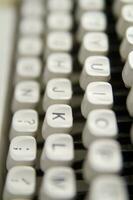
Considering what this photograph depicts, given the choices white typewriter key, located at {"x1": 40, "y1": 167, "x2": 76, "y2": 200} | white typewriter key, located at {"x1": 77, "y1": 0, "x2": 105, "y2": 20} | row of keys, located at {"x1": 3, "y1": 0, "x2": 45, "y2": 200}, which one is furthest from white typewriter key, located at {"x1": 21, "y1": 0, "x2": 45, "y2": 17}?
white typewriter key, located at {"x1": 40, "y1": 167, "x2": 76, "y2": 200}

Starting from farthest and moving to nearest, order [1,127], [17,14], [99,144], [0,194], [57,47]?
[17,14], [57,47], [1,127], [0,194], [99,144]

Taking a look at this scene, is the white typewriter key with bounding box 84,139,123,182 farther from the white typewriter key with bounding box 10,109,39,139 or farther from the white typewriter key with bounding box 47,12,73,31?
the white typewriter key with bounding box 47,12,73,31

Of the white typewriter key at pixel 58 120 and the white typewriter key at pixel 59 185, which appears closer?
the white typewriter key at pixel 59 185

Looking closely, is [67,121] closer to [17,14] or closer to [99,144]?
[99,144]

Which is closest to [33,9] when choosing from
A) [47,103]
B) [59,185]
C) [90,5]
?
[90,5]

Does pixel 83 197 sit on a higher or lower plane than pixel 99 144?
lower

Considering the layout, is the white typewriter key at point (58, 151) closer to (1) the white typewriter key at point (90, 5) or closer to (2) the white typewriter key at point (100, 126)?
(2) the white typewriter key at point (100, 126)

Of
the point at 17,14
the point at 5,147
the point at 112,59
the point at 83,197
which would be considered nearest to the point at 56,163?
the point at 83,197

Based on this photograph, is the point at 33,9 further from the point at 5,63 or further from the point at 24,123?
the point at 24,123

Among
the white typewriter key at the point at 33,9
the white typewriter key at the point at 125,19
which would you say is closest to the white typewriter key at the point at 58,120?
the white typewriter key at the point at 125,19
